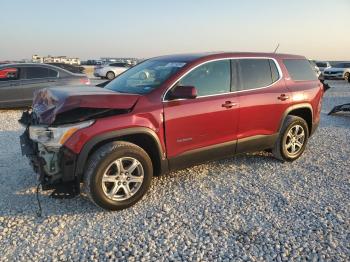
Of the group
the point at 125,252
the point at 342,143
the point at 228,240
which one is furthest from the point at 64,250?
the point at 342,143

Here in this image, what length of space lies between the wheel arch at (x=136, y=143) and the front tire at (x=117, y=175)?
0.07 m

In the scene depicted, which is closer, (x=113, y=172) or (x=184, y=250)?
(x=184, y=250)

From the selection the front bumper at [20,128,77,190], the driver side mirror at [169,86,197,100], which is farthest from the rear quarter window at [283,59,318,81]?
the front bumper at [20,128,77,190]

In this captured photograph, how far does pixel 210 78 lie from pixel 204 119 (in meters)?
0.59

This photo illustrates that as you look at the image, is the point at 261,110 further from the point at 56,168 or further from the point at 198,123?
the point at 56,168

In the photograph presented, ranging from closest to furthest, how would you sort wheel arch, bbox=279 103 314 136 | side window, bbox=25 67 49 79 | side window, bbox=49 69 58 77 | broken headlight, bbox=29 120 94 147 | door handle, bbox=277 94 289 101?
broken headlight, bbox=29 120 94 147 < door handle, bbox=277 94 289 101 < wheel arch, bbox=279 103 314 136 < side window, bbox=25 67 49 79 < side window, bbox=49 69 58 77

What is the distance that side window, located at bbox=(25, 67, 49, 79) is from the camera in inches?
384

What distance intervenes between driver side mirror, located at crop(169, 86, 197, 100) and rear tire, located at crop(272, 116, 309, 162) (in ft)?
6.93

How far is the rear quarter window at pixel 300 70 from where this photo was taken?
17.7ft

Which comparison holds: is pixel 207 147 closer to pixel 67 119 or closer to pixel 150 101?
pixel 150 101

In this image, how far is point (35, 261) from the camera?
2867 mm

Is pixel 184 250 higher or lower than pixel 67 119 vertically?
lower

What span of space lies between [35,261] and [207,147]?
2389 millimetres

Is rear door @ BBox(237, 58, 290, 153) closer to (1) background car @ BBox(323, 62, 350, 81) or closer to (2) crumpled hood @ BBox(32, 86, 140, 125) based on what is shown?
(2) crumpled hood @ BBox(32, 86, 140, 125)
